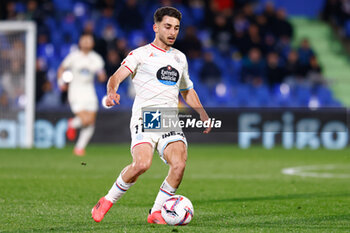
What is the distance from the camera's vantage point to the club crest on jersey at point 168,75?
618 centimetres

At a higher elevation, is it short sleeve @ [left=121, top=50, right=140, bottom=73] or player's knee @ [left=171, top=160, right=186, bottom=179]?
short sleeve @ [left=121, top=50, right=140, bottom=73]

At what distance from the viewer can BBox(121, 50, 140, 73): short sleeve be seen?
6.07 m

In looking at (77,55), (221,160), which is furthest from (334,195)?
(77,55)

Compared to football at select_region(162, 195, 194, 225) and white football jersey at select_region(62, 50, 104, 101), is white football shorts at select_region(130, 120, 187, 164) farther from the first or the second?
white football jersey at select_region(62, 50, 104, 101)

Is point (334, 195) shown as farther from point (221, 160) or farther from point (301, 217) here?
point (221, 160)

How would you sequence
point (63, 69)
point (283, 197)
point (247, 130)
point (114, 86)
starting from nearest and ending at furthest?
point (114, 86), point (283, 197), point (63, 69), point (247, 130)

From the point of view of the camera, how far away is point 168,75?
6.22 m

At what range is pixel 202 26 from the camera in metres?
20.6

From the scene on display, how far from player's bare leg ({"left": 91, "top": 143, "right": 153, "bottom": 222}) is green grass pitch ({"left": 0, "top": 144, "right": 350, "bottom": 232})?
0.41 ft

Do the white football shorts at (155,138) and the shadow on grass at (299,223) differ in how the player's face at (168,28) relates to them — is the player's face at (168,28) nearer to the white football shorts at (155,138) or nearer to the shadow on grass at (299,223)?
the white football shorts at (155,138)

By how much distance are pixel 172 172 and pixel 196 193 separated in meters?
2.51

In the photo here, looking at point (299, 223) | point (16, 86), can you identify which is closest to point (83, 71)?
point (16, 86)

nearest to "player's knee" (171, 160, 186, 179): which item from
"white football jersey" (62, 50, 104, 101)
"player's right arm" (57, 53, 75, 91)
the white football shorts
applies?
the white football shorts

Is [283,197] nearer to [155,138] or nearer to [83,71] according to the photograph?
[155,138]
